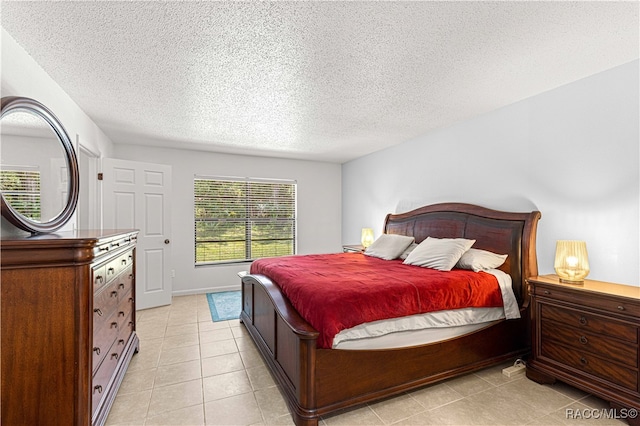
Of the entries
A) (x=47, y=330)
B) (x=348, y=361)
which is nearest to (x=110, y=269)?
(x=47, y=330)

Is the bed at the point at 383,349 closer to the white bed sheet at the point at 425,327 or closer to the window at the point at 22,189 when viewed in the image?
the white bed sheet at the point at 425,327

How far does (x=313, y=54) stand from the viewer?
6.90 feet

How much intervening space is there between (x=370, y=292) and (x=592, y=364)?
1.57 metres

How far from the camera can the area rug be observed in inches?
157

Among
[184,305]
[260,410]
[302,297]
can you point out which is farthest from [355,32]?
[184,305]

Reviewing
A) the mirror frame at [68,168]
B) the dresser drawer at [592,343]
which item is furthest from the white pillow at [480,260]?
the mirror frame at [68,168]

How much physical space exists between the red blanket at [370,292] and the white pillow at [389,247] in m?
0.67

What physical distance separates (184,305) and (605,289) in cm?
469

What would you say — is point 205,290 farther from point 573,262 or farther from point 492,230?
point 573,262

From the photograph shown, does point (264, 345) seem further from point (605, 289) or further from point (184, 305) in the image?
point (605, 289)

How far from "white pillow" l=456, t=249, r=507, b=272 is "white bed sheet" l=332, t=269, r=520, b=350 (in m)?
0.15

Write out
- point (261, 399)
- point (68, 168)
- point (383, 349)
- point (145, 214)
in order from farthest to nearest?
point (145, 214)
point (68, 168)
point (261, 399)
point (383, 349)

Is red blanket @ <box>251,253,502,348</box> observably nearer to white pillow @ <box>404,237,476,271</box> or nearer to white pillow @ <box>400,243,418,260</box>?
white pillow @ <box>404,237,476,271</box>

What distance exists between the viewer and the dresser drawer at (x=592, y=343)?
6.21ft
